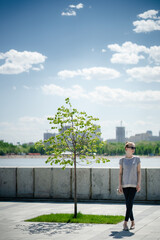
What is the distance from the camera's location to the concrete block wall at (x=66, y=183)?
1180 cm

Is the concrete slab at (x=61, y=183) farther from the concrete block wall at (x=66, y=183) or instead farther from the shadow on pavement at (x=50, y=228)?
the shadow on pavement at (x=50, y=228)

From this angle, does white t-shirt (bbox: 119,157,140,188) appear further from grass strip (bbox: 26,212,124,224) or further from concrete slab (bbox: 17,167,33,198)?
concrete slab (bbox: 17,167,33,198)

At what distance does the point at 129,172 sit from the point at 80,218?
2.16 metres

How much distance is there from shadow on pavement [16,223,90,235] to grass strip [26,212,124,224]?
31 cm

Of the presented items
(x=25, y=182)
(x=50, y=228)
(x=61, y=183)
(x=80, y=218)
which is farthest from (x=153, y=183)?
(x=50, y=228)

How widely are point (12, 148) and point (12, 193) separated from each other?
470 ft

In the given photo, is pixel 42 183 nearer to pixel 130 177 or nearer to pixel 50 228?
pixel 50 228

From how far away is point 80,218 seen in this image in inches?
338

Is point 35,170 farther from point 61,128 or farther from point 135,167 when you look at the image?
point 135,167

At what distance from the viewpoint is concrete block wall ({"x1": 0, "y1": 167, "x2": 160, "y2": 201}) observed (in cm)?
1180

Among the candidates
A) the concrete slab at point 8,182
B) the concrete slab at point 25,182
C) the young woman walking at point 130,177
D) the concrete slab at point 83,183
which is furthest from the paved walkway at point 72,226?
the concrete slab at point 8,182

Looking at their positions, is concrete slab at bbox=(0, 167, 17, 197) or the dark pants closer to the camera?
the dark pants

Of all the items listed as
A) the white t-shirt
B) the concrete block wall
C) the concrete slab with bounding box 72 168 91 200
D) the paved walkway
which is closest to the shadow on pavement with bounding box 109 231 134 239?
the paved walkway

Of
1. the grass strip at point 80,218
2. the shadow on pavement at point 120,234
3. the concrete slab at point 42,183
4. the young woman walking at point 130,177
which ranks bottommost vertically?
the grass strip at point 80,218
